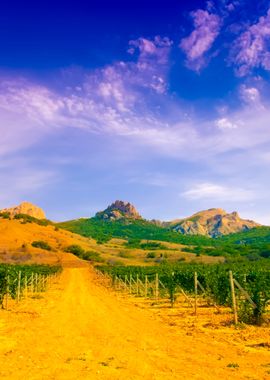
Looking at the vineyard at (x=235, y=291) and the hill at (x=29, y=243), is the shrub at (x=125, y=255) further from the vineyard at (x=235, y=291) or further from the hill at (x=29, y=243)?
the vineyard at (x=235, y=291)

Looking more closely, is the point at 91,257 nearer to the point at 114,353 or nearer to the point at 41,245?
the point at 41,245

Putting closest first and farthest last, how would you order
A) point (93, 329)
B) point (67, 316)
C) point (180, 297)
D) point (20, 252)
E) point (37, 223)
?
point (93, 329)
point (67, 316)
point (180, 297)
point (20, 252)
point (37, 223)

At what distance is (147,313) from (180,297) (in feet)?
39.9

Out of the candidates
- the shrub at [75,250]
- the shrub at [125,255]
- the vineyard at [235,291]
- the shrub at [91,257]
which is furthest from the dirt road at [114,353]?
the shrub at [125,255]

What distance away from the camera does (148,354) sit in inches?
517

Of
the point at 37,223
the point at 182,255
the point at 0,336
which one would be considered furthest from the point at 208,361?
the point at 37,223

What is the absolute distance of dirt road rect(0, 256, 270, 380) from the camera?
10820mm

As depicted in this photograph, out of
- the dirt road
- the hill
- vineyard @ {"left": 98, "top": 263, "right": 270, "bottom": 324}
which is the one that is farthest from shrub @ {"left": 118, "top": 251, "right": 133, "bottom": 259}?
the dirt road

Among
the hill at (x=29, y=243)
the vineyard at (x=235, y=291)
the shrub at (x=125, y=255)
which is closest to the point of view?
the vineyard at (x=235, y=291)

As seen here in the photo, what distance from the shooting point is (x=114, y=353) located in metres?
13.3

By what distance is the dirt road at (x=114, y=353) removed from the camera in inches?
426

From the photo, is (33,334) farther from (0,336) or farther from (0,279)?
(0,279)

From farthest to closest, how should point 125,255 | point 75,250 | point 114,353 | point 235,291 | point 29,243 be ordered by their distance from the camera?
point 125,255
point 75,250
point 29,243
point 235,291
point 114,353

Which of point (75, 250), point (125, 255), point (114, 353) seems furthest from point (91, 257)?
point (114, 353)
